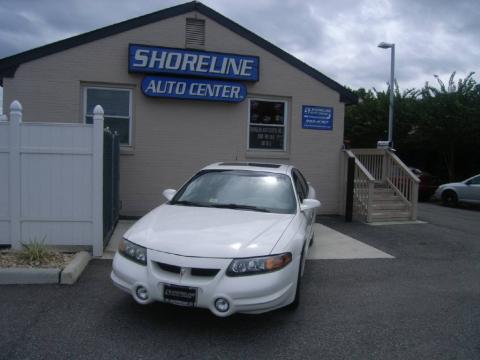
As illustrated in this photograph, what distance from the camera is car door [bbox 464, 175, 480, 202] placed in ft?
51.0

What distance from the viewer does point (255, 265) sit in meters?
3.87

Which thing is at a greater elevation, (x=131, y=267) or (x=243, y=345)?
(x=131, y=267)

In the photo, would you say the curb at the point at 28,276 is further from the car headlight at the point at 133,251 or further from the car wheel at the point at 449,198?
the car wheel at the point at 449,198

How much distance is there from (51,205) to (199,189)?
2220 millimetres


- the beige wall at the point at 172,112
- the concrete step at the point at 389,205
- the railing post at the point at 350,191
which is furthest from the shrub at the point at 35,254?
the concrete step at the point at 389,205

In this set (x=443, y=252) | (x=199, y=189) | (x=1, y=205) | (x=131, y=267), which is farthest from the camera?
(x=443, y=252)

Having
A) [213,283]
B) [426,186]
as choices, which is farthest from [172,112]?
[426,186]

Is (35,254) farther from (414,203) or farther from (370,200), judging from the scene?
(414,203)

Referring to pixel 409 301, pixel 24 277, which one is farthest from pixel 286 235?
pixel 24 277

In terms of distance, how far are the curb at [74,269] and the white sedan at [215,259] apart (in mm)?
1264

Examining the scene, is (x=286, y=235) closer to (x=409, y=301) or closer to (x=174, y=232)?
(x=174, y=232)

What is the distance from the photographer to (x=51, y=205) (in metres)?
6.25

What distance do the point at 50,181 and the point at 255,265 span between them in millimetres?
3722

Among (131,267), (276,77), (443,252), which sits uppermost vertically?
(276,77)
